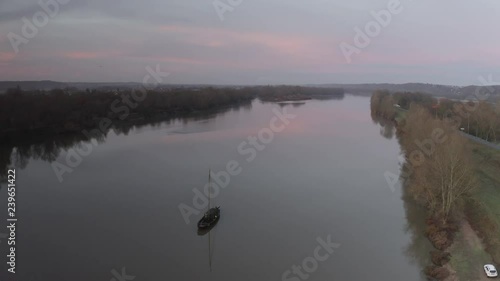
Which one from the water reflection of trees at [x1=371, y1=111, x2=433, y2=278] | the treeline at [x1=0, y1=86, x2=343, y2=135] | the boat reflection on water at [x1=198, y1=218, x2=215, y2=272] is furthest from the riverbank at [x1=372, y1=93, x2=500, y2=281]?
the treeline at [x1=0, y1=86, x2=343, y2=135]

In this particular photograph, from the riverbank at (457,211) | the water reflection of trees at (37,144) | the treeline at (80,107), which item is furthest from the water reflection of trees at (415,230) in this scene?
the treeline at (80,107)

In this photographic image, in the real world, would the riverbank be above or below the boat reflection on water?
above

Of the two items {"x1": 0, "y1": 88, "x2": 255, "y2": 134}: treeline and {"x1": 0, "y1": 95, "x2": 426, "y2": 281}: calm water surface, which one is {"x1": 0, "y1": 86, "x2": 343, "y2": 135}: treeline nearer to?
{"x1": 0, "y1": 88, "x2": 255, "y2": 134}: treeline

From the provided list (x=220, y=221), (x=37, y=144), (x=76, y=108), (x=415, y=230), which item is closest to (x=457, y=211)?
(x=415, y=230)

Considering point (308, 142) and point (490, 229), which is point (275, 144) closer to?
point (308, 142)

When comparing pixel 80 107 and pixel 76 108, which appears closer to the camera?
pixel 76 108

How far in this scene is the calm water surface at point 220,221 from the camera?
757 centimetres

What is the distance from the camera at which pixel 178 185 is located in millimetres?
12320

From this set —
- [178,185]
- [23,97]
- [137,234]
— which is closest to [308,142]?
[178,185]

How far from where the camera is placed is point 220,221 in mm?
9609

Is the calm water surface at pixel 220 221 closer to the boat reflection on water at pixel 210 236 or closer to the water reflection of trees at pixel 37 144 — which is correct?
the boat reflection on water at pixel 210 236

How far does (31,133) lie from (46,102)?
2345 mm

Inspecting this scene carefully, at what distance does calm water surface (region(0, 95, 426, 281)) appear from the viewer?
24.8ft

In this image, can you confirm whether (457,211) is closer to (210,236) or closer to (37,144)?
(210,236)
